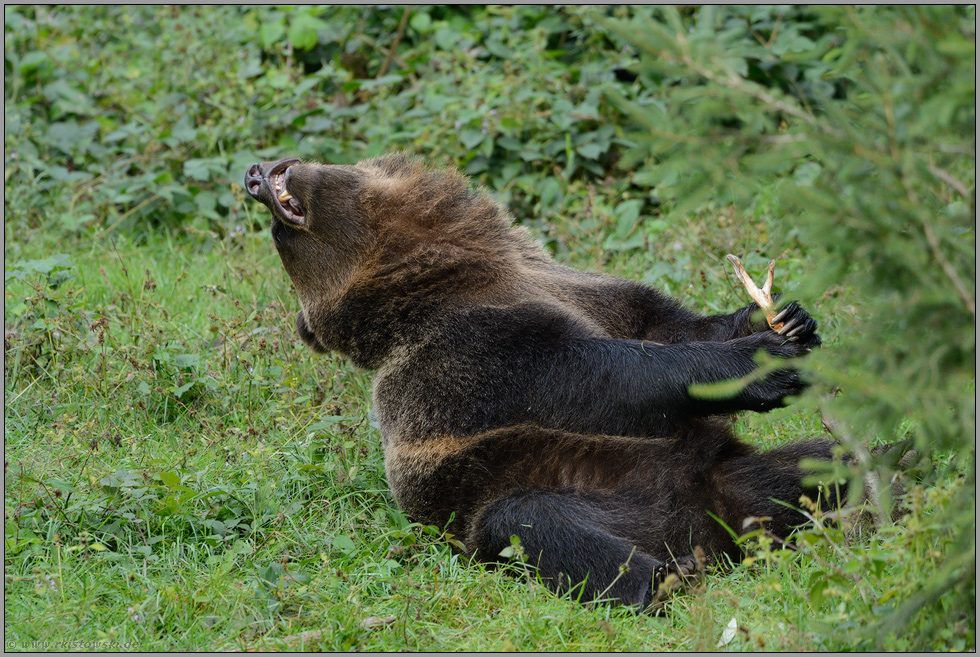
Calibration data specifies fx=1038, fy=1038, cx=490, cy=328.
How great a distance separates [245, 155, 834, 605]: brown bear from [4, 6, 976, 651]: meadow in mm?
209

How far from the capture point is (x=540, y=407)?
4.66m

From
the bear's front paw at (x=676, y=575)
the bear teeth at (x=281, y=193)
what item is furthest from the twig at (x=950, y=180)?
the bear teeth at (x=281, y=193)

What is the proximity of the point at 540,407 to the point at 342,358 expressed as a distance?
1770mm

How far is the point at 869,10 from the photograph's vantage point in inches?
120

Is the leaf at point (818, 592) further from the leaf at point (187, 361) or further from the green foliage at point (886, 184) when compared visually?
the leaf at point (187, 361)

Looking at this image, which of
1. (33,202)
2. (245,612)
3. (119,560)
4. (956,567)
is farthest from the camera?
(33,202)

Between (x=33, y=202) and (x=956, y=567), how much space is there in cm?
743

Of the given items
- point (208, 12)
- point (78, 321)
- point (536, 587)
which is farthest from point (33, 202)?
point (536, 587)

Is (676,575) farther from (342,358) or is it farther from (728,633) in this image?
(342,358)

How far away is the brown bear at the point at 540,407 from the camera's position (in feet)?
14.9

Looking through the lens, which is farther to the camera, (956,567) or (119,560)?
(119,560)

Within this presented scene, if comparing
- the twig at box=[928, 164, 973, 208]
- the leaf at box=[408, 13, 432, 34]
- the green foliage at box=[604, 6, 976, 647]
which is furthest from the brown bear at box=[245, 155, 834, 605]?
the leaf at box=[408, 13, 432, 34]

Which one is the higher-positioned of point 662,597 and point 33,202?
point 662,597

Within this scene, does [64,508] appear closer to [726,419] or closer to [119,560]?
[119,560]
